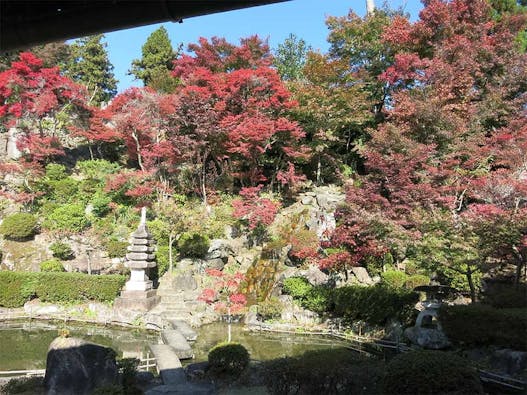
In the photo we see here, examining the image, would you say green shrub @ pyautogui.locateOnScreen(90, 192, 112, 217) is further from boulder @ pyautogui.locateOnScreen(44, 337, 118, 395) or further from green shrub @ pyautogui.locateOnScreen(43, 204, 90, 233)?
boulder @ pyautogui.locateOnScreen(44, 337, 118, 395)

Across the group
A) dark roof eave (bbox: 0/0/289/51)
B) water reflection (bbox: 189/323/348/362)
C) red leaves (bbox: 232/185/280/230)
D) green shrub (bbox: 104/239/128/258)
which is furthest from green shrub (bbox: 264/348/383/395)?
green shrub (bbox: 104/239/128/258)

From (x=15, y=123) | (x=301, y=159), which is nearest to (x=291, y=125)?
(x=301, y=159)

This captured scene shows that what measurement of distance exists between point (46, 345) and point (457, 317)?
1094 centimetres

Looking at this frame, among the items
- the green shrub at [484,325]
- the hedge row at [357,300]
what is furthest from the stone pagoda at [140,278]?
the green shrub at [484,325]

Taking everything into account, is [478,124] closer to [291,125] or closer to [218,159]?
[291,125]

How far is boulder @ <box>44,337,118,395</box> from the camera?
5973 mm

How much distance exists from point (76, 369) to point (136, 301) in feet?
26.2

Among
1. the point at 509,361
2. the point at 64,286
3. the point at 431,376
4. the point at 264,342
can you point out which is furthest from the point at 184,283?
the point at 431,376

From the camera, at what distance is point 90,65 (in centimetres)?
2955

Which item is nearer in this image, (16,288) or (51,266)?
(16,288)

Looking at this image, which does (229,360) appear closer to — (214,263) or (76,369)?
(76,369)

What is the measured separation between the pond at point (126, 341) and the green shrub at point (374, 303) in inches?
51.6

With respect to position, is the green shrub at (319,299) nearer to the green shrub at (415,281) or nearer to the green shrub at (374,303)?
the green shrub at (374,303)

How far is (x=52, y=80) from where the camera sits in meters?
21.2
